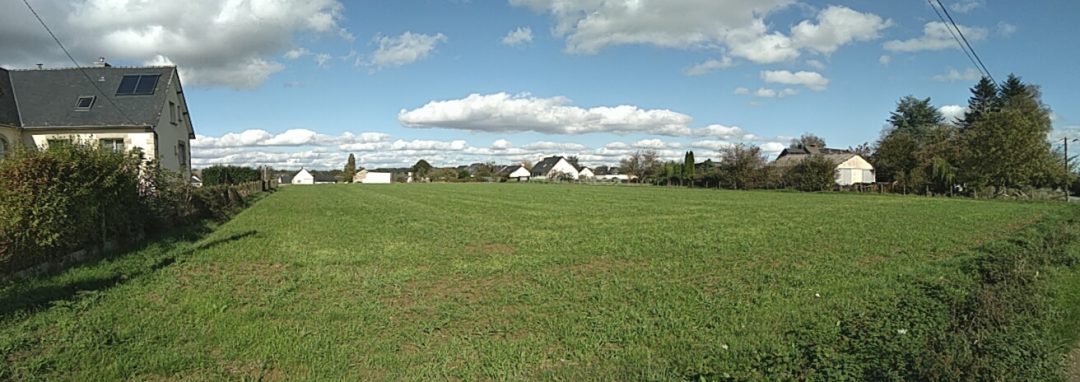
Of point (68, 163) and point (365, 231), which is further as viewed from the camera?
point (365, 231)

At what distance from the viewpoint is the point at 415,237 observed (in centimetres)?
1300

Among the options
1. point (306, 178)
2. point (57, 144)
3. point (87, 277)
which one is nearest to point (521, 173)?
point (306, 178)

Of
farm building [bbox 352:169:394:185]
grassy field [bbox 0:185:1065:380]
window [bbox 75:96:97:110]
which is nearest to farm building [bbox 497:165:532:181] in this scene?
farm building [bbox 352:169:394:185]

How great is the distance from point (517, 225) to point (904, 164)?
4824cm

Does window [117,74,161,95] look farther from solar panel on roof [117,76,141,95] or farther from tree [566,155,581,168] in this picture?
tree [566,155,581,168]

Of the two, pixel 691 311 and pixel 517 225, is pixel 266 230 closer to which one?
pixel 517 225

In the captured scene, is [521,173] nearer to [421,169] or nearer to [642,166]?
[421,169]

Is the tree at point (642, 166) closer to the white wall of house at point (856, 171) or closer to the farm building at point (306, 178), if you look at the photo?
the white wall of house at point (856, 171)

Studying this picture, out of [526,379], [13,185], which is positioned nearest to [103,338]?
[526,379]

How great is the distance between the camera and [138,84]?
26.0 meters

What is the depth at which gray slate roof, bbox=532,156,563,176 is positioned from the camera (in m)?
122

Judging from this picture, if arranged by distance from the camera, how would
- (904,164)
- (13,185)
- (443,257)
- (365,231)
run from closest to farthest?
(13,185) < (443,257) < (365,231) < (904,164)

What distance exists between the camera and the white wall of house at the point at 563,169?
117188 mm

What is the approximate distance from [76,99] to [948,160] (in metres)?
56.2
